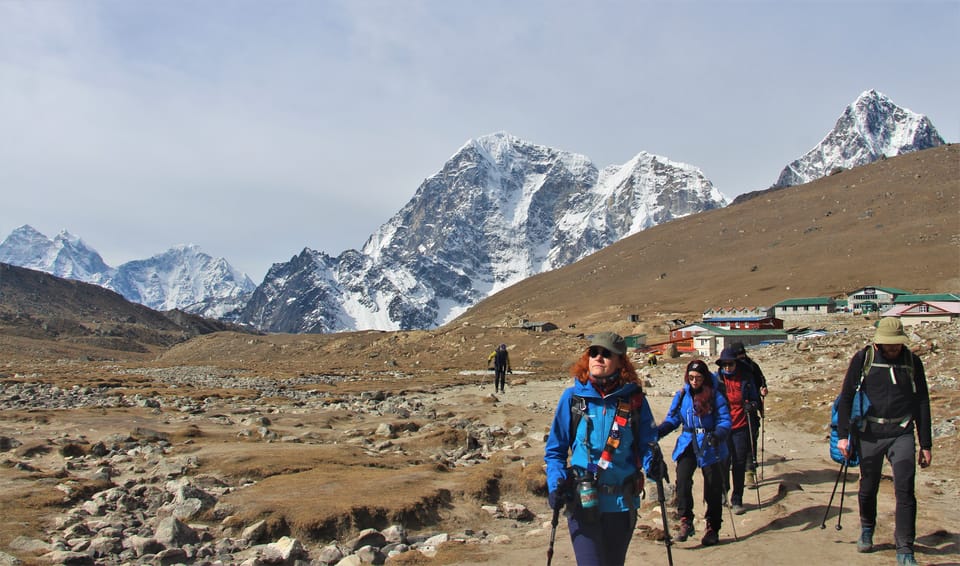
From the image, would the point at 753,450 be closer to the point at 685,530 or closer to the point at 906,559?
the point at 685,530

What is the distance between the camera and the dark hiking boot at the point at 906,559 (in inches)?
289

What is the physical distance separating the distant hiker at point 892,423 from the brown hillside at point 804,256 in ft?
290

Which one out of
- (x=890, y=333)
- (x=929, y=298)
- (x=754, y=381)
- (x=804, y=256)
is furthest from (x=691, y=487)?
(x=804, y=256)

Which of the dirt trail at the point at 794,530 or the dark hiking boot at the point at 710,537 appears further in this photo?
the dark hiking boot at the point at 710,537

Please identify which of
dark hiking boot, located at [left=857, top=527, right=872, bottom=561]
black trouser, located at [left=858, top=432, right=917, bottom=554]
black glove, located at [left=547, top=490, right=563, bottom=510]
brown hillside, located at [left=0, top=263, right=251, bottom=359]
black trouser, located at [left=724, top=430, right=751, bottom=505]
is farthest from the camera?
brown hillside, located at [left=0, top=263, right=251, bottom=359]

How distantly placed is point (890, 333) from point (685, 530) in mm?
3560

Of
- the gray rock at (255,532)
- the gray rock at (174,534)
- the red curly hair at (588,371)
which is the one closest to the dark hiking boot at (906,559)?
the red curly hair at (588,371)

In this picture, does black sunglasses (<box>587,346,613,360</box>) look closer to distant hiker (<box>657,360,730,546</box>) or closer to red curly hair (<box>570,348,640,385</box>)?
red curly hair (<box>570,348,640,385</box>)

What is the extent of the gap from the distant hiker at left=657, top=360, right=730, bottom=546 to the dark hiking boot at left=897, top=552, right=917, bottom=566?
2026 mm

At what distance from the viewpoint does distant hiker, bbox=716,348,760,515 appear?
10.3 m

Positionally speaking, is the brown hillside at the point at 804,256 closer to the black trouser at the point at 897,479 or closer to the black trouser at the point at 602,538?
the black trouser at the point at 897,479

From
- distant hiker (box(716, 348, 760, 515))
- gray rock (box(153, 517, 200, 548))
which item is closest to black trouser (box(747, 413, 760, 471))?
distant hiker (box(716, 348, 760, 515))

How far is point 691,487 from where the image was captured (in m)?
9.13

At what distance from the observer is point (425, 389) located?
1431 inches
